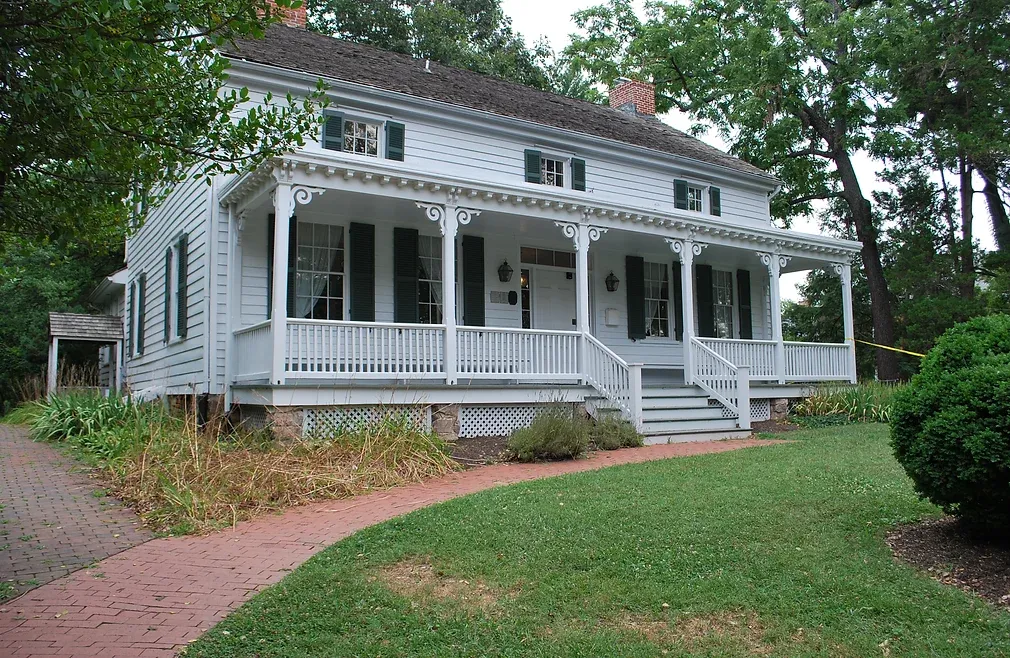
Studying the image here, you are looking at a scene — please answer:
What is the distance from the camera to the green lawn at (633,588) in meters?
3.71

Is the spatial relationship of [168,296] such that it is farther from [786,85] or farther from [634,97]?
[786,85]

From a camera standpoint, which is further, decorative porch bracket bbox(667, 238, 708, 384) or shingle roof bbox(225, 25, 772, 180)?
shingle roof bbox(225, 25, 772, 180)

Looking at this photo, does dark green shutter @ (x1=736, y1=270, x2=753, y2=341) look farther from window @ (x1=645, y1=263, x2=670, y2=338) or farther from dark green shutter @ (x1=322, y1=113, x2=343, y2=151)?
dark green shutter @ (x1=322, y1=113, x2=343, y2=151)

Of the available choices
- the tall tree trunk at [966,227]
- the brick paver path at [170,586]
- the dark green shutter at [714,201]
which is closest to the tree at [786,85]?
the tall tree trunk at [966,227]

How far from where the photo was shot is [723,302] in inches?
661

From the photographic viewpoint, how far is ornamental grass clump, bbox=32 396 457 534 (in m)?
6.79

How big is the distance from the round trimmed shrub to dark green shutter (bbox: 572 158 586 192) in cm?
1042

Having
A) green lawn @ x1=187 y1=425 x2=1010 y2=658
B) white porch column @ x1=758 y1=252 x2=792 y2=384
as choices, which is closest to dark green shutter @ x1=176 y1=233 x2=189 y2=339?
green lawn @ x1=187 y1=425 x2=1010 y2=658

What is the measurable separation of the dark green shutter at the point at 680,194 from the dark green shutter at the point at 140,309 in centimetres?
1209

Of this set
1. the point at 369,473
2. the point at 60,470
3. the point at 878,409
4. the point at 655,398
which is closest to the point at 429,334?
the point at 369,473

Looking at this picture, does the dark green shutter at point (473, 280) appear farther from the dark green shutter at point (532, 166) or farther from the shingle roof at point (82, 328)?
the shingle roof at point (82, 328)

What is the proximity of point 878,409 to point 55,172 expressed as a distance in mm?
13345

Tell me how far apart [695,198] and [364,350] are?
999 cm

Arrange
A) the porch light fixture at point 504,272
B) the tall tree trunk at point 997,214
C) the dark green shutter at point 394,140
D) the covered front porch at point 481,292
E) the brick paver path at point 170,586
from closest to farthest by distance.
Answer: the brick paver path at point 170,586 → the covered front porch at point 481,292 → the dark green shutter at point 394,140 → the porch light fixture at point 504,272 → the tall tree trunk at point 997,214
